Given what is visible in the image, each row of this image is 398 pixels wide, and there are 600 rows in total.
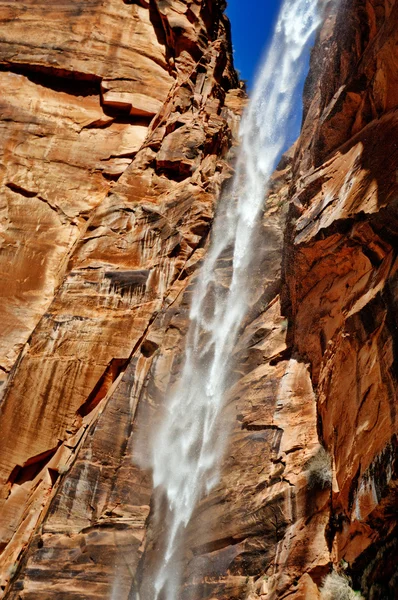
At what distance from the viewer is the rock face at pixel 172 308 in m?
10.5

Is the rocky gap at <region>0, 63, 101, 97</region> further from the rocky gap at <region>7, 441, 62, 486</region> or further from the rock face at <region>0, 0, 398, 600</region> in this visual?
the rocky gap at <region>7, 441, 62, 486</region>

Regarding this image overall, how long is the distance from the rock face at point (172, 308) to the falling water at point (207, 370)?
14.1 inches

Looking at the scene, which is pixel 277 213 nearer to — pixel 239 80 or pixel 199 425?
pixel 199 425

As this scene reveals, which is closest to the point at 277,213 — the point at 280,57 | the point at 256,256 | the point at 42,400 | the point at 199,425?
the point at 256,256

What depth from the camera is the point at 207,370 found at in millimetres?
15453

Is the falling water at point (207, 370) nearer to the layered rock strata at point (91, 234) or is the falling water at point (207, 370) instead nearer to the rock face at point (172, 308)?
the rock face at point (172, 308)

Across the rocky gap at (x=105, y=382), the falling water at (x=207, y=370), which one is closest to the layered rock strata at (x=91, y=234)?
the rocky gap at (x=105, y=382)

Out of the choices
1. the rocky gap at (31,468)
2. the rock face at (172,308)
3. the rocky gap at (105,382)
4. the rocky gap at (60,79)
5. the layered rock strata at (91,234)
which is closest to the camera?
the rock face at (172,308)

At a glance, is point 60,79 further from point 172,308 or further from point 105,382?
point 105,382

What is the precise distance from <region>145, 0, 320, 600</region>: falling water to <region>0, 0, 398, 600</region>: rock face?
0.36m

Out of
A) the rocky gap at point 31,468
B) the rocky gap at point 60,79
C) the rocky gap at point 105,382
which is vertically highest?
the rocky gap at point 60,79

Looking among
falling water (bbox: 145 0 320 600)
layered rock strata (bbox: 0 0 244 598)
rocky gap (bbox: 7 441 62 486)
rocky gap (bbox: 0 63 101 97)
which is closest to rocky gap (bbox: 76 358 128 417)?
layered rock strata (bbox: 0 0 244 598)

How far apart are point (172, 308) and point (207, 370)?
2049 millimetres

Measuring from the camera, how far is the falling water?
1314 cm
